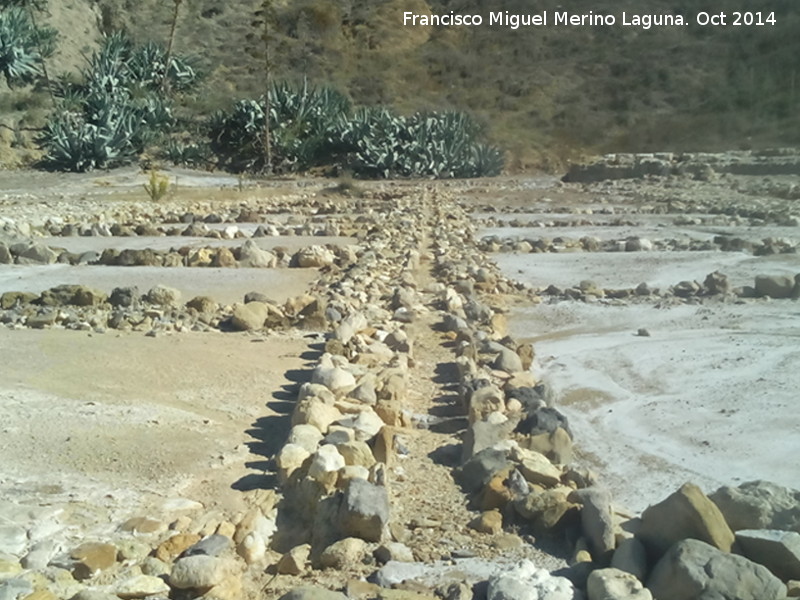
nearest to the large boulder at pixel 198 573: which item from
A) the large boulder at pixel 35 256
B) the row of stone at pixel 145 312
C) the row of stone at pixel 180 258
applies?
the row of stone at pixel 145 312

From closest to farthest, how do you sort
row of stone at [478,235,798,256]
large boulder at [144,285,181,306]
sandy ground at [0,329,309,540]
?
sandy ground at [0,329,309,540] < large boulder at [144,285,181,306] < row of stone at [478,235,798,256]

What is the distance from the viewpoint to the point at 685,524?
307 cm

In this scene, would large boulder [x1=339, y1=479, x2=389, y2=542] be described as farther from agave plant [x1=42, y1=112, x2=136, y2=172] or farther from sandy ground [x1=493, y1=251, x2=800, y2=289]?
agave plant [x1=42, y1=112, x2=136, y2=172]

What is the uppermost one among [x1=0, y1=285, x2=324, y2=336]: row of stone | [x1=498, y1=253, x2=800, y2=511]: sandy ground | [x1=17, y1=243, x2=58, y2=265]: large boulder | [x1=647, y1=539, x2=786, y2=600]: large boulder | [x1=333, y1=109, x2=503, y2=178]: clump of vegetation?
[x1=333, y1=109, x2=503, y2=178]: clump of vegetation

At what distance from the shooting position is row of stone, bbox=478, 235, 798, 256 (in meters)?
10.4

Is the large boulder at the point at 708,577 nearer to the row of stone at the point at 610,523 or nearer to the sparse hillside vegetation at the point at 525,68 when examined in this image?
the row of stone at the point at 610,523

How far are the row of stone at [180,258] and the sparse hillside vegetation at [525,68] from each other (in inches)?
690

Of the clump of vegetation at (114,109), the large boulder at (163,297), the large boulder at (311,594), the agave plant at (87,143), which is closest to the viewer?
the large boulder at (311,594)

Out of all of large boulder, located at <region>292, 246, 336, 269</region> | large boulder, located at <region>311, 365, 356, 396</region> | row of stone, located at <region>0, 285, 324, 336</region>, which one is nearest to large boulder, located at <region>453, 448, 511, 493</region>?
large boulder, located at <region>311, 365, 356, 396</region>

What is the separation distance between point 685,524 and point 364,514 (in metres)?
1.01

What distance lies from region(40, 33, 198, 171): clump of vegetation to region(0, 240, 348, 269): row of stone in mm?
13035

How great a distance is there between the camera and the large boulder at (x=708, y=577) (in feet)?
8.90

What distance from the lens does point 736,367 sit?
Result: 579cm

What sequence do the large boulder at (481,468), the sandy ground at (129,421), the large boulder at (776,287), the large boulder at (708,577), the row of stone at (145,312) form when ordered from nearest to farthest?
the large boulder at (708,577) < the sandy ground at (129,421) < the large boulder at (481,468) < the row of stone at (145,312) < the large boulder at (776,287)
